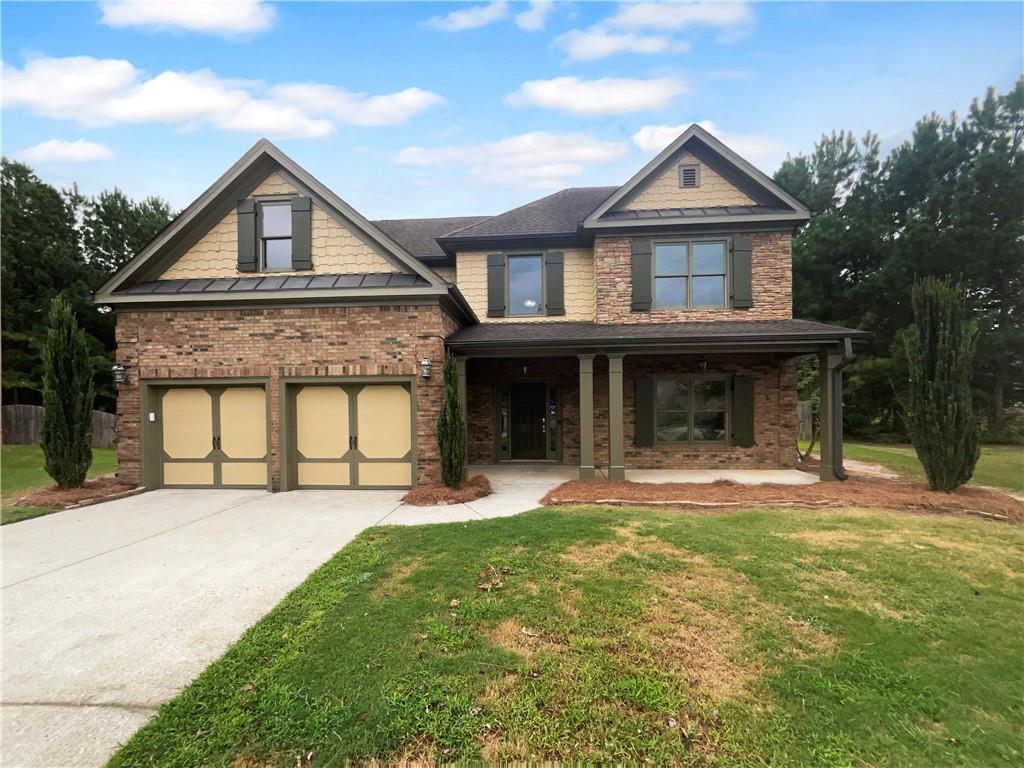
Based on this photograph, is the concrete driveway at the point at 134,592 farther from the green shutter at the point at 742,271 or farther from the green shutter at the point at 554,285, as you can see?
the green shutter at the point at 742,271

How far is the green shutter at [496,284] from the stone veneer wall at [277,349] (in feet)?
8.70

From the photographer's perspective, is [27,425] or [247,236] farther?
[27,425]

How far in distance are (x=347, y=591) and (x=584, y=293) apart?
29.4ft

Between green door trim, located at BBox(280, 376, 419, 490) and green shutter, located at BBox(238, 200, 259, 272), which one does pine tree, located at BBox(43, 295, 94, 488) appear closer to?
green shutter, located at BBox(238, 200, 259, 272)

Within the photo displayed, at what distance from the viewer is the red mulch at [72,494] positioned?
7241mm

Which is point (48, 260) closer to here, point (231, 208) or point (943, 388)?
point (231, 208)

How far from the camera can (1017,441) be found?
17484mm

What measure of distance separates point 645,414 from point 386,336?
6.30 m

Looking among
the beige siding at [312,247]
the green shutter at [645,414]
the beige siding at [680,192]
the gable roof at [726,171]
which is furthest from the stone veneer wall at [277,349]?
the beige siding at [680,192]

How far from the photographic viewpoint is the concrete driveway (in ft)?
8.30

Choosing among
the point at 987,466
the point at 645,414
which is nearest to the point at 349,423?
the point at 645,414

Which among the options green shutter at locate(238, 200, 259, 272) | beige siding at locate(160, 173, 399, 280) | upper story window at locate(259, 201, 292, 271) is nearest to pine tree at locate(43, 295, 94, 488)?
beige siding at locate(160, 173, 399, 280)

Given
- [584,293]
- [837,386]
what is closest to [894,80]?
[837,386]

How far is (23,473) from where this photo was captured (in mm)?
10656
